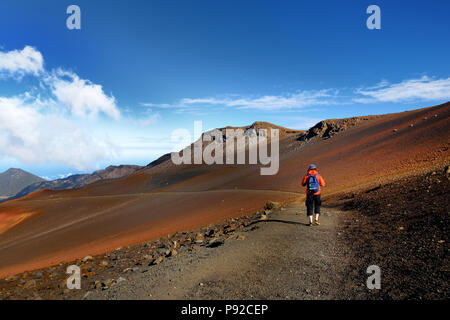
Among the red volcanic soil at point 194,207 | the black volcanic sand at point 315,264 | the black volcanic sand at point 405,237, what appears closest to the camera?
the black volcanic sand at point 405,237

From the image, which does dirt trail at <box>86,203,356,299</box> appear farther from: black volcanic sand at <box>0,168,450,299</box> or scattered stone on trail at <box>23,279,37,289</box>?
scattered stone on trail at <box>23,279,37,289</box>

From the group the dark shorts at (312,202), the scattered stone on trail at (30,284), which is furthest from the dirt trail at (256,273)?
the scattered stone on trail at (30,284)

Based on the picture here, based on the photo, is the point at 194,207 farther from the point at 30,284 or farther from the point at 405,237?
the point at 405,237

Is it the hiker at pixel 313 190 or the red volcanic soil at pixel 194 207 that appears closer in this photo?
the hiker at pixel 313 190

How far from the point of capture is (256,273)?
14.9 ft

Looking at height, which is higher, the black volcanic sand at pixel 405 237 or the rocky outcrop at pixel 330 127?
the rocky outcrop at pixel 330 127

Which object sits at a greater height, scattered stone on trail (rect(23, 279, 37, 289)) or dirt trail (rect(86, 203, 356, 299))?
dirt trail (rect(86, 203, 356, 299))

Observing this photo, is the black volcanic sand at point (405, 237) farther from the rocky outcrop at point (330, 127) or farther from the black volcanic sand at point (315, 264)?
the rocky outcrop at point (330, 127)

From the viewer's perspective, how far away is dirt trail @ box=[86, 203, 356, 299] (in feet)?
12.8

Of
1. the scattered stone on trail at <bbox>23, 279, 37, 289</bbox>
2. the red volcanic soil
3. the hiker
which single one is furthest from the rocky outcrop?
the scattered stone on trail at <bbox>23, 279, 37, 289</bbox>

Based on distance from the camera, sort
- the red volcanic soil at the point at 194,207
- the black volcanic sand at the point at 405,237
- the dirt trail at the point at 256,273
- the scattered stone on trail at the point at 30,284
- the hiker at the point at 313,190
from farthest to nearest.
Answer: the red volcanic soil at the point at 194,207 < the hiker at the point at 313,190 < the scattered stone on trail at the point at 30,284 < the dirt trail at the point at 256,273 < the black volcanic sand at the point at 405,237

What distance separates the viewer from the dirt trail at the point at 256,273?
3908mm
